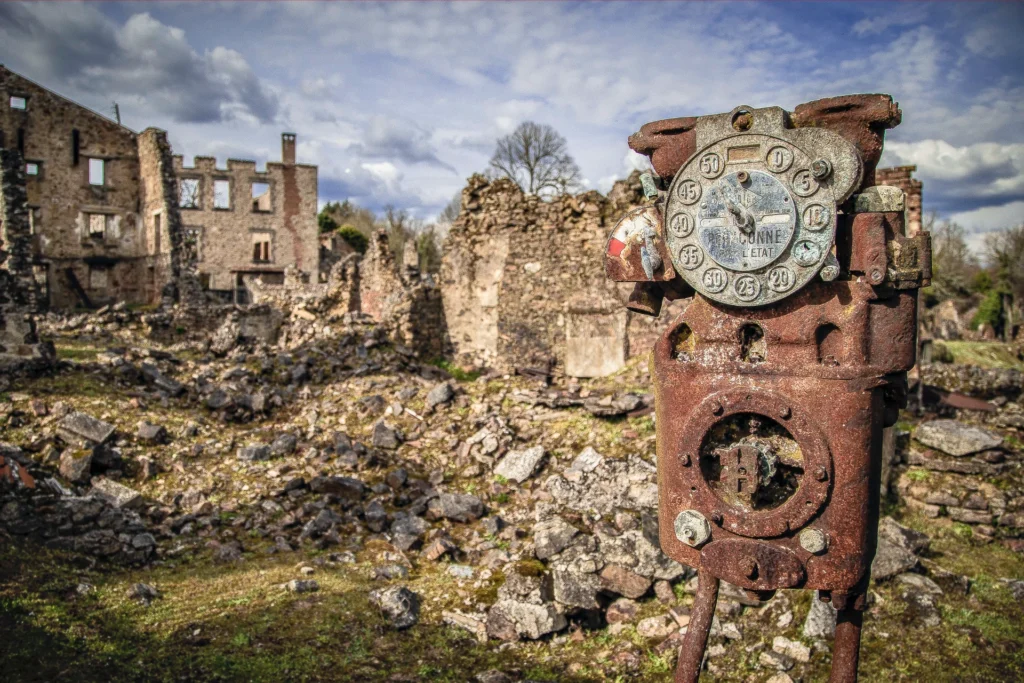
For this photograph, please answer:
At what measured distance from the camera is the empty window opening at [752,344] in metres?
3.01

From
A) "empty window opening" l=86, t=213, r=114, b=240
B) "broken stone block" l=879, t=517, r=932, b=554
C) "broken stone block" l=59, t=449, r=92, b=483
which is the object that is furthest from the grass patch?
"empty window opening" l=86, t=213, r=114, b=240

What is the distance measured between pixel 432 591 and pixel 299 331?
29.3 ft

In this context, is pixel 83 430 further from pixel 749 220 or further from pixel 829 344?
pixel 829 344

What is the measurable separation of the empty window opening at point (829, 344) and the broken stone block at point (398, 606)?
3517 millimetres

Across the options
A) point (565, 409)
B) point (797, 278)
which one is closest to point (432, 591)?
point (565, 409)

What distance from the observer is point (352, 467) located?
7551 millimetres

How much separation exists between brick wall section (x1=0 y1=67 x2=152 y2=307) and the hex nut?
2571 centimetres

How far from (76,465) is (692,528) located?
6356 millimetres

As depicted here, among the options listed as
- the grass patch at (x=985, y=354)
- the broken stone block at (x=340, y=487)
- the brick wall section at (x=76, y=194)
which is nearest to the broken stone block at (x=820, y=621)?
the broken stone block at (x=340, y=487)

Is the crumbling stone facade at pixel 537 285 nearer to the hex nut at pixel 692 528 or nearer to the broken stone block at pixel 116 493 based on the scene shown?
the broken stone block at pixel 116 493

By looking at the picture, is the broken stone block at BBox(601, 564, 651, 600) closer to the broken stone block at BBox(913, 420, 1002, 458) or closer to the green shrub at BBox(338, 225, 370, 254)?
the broken stone block at BBox(913, 420, 1002, 458)

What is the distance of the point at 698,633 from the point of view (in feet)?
9.94

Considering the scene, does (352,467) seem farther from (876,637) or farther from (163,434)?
(876,637)

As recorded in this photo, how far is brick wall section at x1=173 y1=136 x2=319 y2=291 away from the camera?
29750mm
